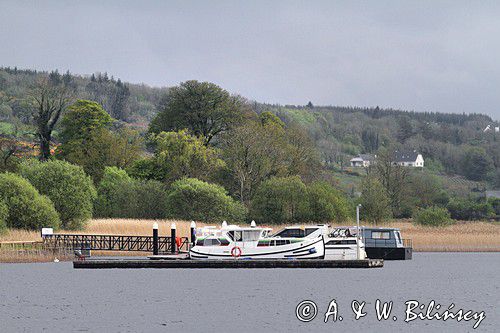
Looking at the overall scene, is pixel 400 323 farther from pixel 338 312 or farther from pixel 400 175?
pixel 400 175

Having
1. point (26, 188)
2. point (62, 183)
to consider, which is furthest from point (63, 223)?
point (26, 188)

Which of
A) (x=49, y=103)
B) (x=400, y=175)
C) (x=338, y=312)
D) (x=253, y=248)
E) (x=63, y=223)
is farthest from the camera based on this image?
(x=400, y=175)

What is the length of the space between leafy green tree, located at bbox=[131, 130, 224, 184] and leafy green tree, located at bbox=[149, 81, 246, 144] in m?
6.55

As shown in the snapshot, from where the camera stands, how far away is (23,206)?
2982 inches

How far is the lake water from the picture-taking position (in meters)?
38.6

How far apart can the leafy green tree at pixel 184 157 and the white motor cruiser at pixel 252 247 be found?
37.7 meters

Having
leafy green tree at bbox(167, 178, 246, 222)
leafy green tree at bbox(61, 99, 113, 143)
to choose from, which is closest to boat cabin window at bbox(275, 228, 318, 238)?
leafy green tree at bbox(167, 178, 246, 222)

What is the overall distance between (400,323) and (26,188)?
4581cm

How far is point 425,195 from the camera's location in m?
135

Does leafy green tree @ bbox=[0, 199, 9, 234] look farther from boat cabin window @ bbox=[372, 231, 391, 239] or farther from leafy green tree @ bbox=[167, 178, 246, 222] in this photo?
boat cabin window @ bbox=[372, 231, 391, 239]

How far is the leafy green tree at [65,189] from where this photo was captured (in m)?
85.2

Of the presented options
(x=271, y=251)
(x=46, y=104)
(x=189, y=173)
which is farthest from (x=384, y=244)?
(x=46, y=104)

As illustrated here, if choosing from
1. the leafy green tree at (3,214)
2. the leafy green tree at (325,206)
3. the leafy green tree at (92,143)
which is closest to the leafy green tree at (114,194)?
the leafy green tree at (92,143)

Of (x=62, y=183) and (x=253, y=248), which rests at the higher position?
(x=62, y=183)
